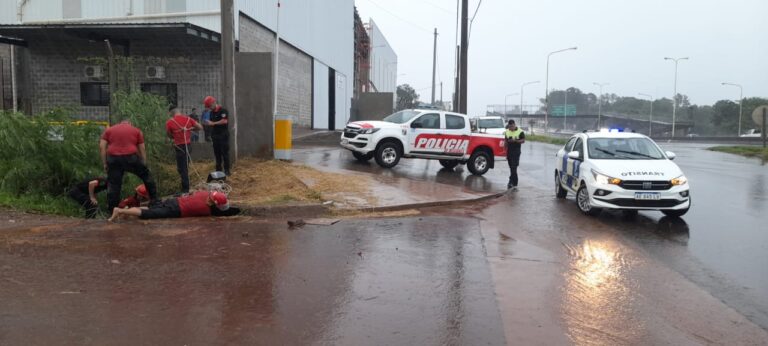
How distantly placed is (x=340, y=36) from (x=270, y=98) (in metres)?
28.3

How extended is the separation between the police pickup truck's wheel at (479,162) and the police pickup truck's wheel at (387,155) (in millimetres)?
2277

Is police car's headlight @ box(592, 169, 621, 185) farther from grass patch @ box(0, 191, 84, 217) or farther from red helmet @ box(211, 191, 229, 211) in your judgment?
grass patch @ box(0, 191, 84, 217)

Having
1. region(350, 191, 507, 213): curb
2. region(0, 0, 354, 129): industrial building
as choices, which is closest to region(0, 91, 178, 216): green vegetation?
region(350, 191, 507, 213): curb

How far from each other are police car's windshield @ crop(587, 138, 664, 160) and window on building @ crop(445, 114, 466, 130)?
5790 mm

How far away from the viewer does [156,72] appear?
72.5 ft

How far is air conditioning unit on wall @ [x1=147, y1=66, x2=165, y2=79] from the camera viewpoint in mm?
22053

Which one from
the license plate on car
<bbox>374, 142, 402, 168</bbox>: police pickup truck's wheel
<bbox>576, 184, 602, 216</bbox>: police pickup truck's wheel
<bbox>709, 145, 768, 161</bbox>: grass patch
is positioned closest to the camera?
the license plate on car

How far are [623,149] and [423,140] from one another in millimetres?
6545

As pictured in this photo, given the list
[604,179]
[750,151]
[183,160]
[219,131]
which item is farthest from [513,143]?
[750,151]

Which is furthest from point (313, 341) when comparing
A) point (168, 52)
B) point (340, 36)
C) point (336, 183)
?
point (340, 36)

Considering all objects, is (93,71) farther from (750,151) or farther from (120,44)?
(750,151)

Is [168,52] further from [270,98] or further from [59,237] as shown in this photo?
[59,237]

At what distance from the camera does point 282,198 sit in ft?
33.1

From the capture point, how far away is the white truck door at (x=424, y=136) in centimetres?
1706
